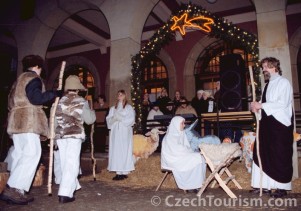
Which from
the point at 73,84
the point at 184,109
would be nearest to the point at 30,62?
the point at 73,84

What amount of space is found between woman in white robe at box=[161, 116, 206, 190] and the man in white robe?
95cm

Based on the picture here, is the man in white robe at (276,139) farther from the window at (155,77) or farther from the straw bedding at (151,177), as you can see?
Answer: the window at (155,77)

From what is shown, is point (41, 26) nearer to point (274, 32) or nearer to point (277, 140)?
point (274, 32)

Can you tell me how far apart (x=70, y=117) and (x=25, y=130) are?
67cm

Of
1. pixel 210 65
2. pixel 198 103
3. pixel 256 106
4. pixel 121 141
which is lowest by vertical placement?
pixel 121 141

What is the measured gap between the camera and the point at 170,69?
1289cm

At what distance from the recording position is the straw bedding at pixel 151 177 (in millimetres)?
5408

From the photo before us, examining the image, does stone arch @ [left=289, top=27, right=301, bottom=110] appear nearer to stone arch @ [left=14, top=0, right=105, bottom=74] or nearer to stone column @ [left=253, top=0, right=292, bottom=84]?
stone column @ [left=253, top=0, right=292, bottom=84]

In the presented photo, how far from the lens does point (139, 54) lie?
812 cm

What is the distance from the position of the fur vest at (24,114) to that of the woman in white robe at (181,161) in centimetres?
222

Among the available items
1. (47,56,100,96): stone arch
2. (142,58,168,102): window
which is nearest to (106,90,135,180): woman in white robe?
(142,58,168,102): window

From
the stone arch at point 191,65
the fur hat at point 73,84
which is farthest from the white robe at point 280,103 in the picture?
the stone arch at point 191,65

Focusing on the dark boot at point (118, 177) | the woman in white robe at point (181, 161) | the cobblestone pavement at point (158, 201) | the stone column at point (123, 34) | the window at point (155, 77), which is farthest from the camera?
the window at point (155, 77)

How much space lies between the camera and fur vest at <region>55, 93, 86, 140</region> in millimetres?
4109
